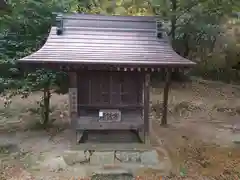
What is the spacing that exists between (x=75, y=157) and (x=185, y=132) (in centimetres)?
495

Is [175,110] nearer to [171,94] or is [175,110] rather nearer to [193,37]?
[171,94]

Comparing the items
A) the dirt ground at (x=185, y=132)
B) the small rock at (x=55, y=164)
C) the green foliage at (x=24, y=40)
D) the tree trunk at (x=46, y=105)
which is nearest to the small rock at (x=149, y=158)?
the dirt ground at (x=185, y=132)

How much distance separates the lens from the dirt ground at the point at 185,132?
26.1 ft

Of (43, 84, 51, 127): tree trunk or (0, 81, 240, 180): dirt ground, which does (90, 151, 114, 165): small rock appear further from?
(43, 84, 51, 127): tree trunk

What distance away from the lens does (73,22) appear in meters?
9.22

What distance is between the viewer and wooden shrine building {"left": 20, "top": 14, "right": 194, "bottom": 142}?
8.13 m

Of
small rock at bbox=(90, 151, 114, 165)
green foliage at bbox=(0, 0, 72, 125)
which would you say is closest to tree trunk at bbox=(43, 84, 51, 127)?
green foliage at bbox=(0, 0, 72, 125)

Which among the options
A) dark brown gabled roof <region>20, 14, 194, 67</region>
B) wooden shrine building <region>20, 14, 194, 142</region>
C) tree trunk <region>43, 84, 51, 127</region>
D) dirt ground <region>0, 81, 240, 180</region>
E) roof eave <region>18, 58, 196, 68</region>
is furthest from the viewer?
tree trunk <region>43, 84, 51, 127</region>

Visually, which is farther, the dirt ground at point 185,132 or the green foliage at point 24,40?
the green foliage at point 24,40

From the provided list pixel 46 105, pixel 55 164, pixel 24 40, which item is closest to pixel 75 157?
pixel 55 164

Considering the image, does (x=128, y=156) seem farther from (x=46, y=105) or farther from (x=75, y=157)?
(x=46, y=105)

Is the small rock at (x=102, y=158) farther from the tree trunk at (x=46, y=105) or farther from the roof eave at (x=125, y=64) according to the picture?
the tree trunk at (x=46, y=105)

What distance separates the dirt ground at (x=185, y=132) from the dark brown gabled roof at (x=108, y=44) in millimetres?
2995

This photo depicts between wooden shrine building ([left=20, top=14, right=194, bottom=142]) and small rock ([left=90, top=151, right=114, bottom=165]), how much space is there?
76 cm
